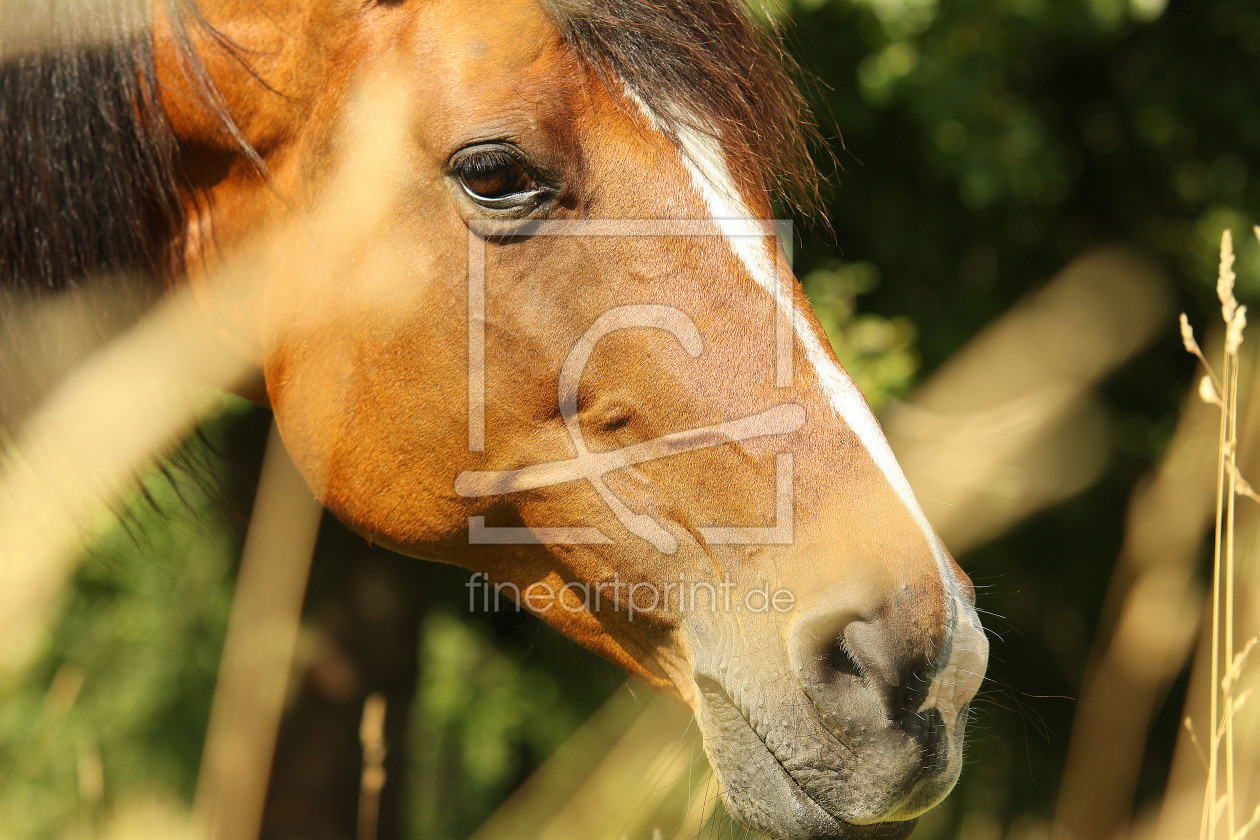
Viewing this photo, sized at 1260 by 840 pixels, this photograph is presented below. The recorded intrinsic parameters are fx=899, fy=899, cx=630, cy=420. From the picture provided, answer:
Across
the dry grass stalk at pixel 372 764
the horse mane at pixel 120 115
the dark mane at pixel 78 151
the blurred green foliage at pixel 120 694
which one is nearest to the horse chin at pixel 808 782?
the horse mane at pixel 120 115

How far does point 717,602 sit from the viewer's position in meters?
1.42

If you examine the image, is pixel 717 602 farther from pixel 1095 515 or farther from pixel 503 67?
pixel 1095 515

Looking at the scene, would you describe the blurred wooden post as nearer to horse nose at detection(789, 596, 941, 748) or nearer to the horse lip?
the horse lip

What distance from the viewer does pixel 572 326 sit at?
145 centimetres

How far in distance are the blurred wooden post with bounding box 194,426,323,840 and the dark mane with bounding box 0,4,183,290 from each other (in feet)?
3.08

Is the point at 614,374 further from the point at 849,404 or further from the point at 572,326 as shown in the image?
the point at 849,404

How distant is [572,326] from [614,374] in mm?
106

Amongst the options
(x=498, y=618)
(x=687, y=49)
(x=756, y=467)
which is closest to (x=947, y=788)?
(x=756, y=467)

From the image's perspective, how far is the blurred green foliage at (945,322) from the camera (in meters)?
2.85

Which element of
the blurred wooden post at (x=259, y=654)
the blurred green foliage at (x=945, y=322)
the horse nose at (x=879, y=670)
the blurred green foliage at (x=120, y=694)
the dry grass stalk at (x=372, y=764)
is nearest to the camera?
the horse nose at (x=879, y=670)

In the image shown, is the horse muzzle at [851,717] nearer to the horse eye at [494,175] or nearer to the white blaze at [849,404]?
the white blaze at [849,404]

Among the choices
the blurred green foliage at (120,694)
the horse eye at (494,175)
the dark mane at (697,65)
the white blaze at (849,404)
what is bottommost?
the blurred green foliage at (120,694)

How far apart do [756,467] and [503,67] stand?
75cm

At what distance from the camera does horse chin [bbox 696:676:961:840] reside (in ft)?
4.20
